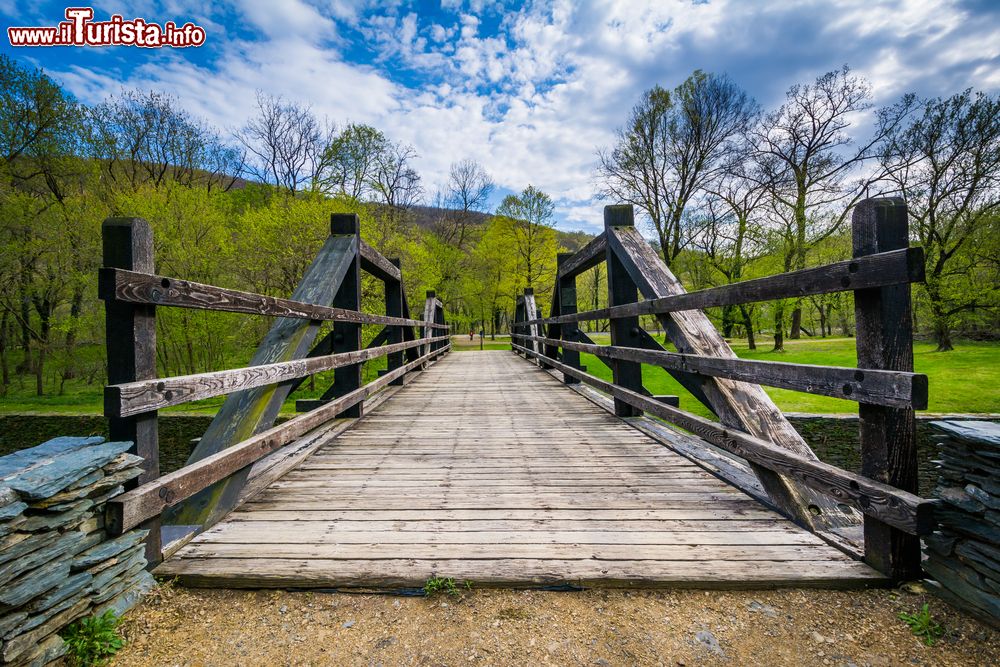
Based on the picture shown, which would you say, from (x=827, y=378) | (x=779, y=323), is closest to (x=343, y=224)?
(x=827, y=378)

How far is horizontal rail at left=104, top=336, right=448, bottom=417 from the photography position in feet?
4.14

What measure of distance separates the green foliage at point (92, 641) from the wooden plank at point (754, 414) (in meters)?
2.31

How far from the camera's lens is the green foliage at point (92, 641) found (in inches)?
41.6

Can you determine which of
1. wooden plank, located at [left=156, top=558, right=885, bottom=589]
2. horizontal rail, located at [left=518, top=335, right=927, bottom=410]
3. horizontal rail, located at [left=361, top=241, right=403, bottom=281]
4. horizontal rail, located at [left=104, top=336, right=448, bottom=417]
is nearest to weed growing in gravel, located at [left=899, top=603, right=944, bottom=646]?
wooden plank, located at [left=156, top=558, right=885, bottom=589]

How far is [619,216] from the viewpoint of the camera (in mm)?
3490

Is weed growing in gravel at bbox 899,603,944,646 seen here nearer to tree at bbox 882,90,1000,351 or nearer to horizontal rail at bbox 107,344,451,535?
horizontal rail at bbox 107,344,451,535

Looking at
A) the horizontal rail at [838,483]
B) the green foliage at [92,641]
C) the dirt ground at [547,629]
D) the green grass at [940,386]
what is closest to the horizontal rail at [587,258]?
the horizontal rail at [838,483]

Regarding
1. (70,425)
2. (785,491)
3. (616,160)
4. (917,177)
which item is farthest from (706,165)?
(70,425)

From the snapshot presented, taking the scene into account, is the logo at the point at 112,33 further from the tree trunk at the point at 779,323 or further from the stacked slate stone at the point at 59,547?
the tree trunk at the point at 779,323

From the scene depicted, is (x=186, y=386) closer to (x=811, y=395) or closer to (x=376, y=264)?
(x=376, y=264)

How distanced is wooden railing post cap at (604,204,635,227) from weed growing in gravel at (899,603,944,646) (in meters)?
2.88

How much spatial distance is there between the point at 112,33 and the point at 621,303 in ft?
32.7

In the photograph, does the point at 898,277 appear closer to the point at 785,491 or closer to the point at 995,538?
the point at 995,538

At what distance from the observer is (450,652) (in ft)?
3.67
